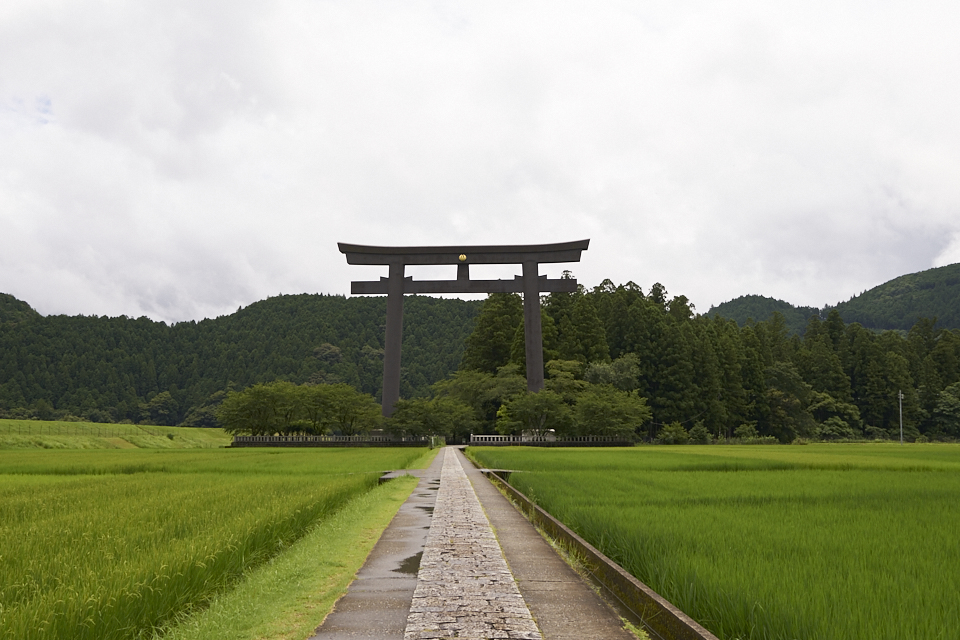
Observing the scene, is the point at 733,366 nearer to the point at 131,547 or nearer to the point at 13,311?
the point at 131,547

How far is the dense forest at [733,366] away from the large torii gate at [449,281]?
38.3 ft

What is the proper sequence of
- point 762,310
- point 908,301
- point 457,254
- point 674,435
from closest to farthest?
point 457,254 < point 674,435 < point 908,301 < point 762,310

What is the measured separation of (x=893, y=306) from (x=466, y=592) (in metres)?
177

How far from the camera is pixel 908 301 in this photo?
15112 cm

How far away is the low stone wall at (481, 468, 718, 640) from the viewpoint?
4.34m

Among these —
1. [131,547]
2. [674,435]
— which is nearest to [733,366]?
[674,435]

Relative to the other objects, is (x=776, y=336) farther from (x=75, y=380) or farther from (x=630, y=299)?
(x=75, y=380)

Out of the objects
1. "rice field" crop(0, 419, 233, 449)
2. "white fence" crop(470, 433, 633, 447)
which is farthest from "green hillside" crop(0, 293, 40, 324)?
"white fence" crop(470, 433, 633, 447)

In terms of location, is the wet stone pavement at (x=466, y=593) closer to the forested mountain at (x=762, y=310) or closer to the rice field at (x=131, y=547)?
the rice field at (x=131, y=547)

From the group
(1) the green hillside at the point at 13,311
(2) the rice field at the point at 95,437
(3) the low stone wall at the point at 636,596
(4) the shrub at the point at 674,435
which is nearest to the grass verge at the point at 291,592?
(3) the low stone wall at the point at 636,596

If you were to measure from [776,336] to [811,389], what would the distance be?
9730mm

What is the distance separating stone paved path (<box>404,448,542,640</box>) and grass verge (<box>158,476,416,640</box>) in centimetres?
79

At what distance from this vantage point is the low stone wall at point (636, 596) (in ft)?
14.2

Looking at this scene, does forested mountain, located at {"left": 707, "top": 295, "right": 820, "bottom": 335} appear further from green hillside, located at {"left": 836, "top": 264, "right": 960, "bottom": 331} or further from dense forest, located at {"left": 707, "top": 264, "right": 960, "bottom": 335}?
green hillside, located at {"left": 836, "top": 264, "right": 960, "bottom": 331}
